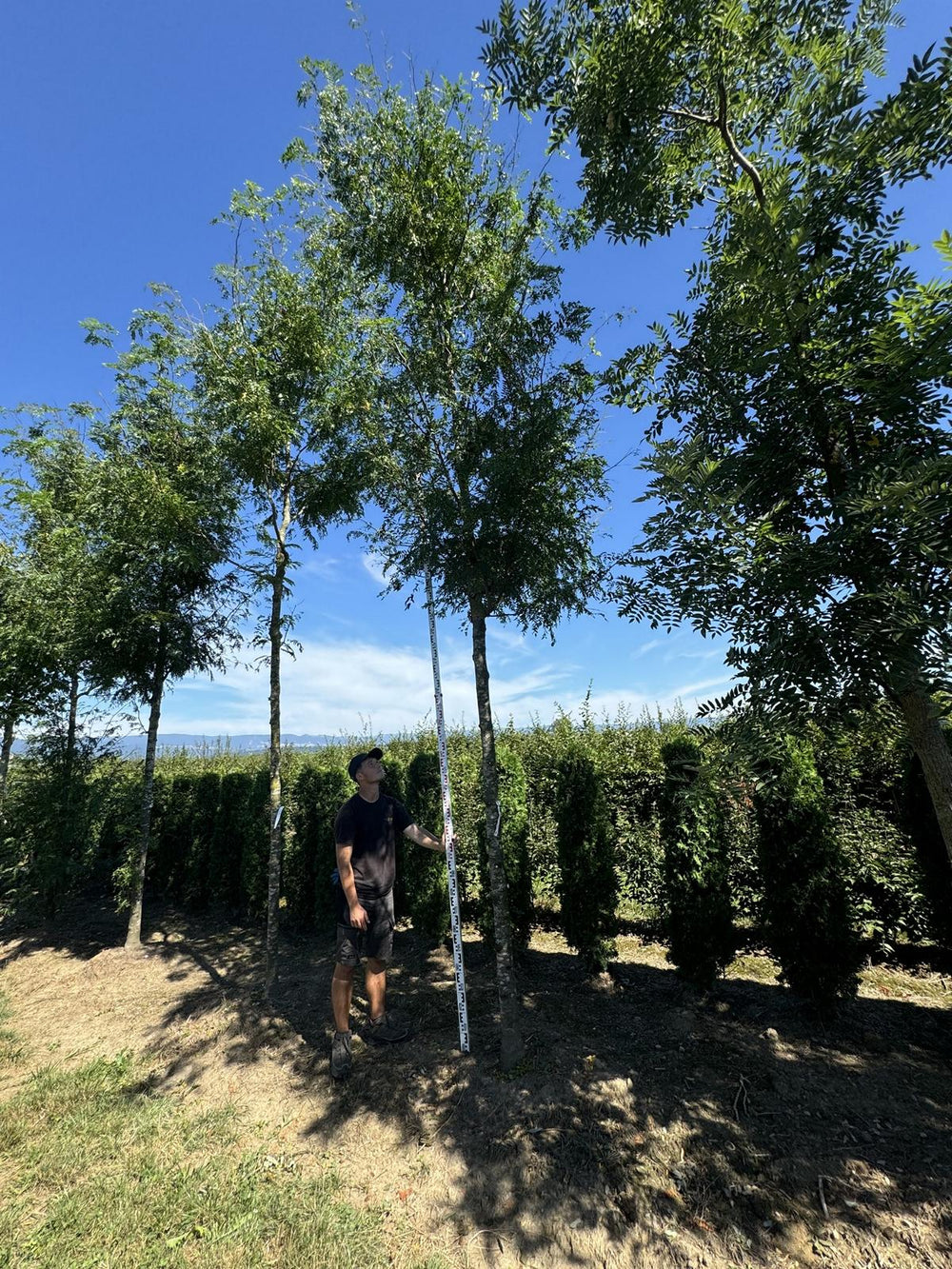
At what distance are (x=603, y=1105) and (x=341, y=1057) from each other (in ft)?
6.58

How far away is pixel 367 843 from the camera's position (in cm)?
463

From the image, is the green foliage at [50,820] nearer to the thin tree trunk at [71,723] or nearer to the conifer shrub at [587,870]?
the thin tree trunk at [71,723]

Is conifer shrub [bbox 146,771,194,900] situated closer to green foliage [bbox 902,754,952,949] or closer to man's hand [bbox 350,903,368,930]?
man's hand [bbox 350,903,368,930]

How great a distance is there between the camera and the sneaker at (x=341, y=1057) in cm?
416

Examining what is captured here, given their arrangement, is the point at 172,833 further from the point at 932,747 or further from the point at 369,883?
the point at 932,747

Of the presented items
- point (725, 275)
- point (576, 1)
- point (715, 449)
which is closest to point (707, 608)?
point (715, 449)

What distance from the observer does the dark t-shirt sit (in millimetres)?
4570

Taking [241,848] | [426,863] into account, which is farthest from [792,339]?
[241,848]

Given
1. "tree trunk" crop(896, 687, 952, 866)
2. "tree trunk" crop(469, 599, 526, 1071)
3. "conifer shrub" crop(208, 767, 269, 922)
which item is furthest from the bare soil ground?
"conifer shrub" crop(208, 767, 269, 922)

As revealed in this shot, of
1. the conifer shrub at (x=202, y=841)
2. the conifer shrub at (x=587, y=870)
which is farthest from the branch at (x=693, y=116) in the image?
the conifer shrub at (x=202, y=841)

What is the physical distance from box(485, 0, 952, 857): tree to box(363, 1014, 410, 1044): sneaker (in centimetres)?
432

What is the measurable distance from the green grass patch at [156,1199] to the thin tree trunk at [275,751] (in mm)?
1480

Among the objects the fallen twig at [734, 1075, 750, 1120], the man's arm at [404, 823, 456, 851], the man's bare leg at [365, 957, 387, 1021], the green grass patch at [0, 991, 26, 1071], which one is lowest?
the green grass patch at [0, 991, 26, 1071]

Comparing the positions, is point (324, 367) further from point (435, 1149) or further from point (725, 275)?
point (435, 1149)
